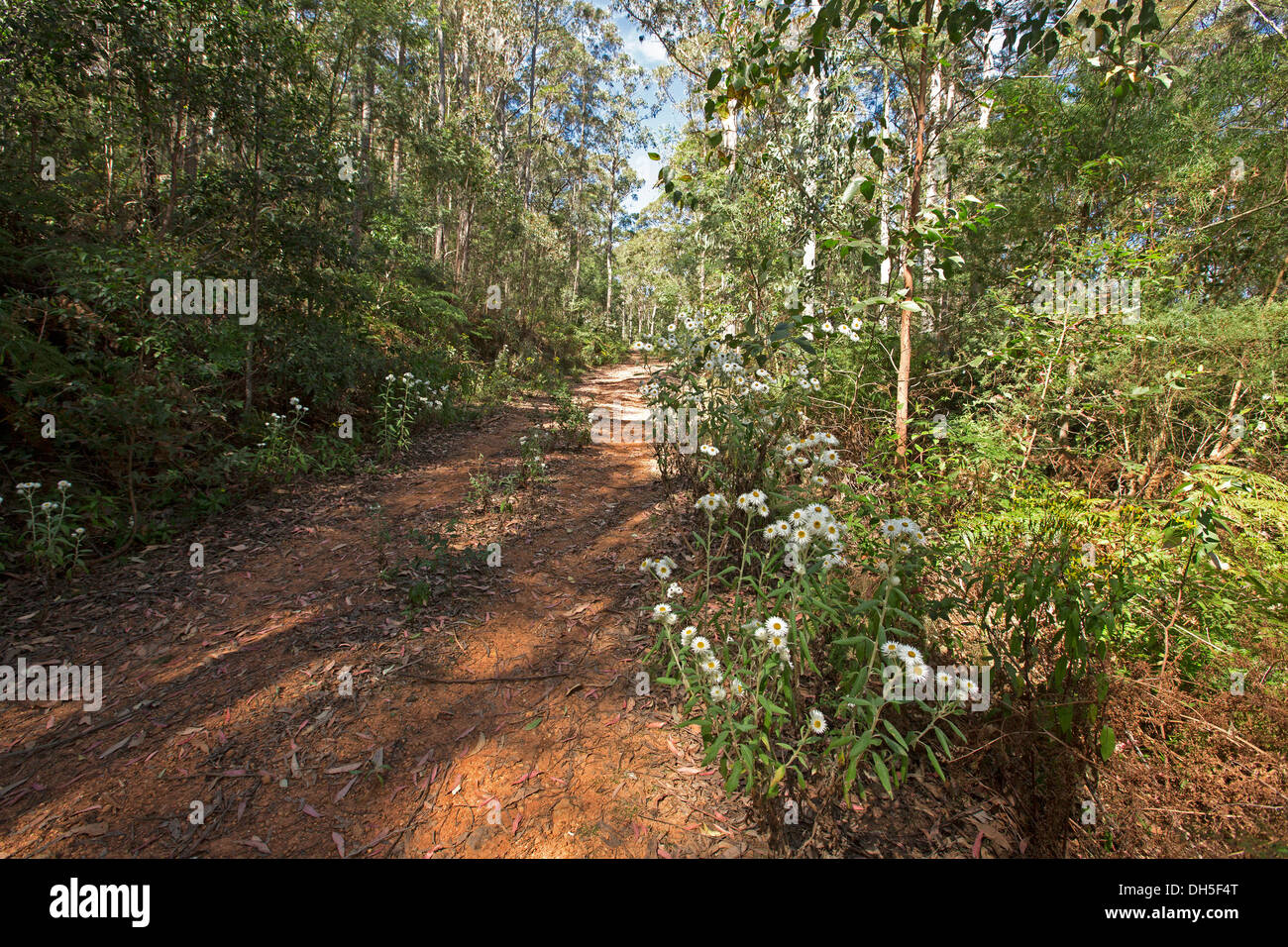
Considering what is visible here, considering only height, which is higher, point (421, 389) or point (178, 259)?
point (178, 259)

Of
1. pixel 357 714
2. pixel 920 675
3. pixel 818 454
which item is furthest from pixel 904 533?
pixel 357 714

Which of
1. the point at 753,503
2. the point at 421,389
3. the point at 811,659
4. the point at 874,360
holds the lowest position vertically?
the point at 811,659

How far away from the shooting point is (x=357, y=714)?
8.00ft

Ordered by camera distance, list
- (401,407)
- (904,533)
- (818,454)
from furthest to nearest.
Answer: (401,407), (818,454), (904,533)

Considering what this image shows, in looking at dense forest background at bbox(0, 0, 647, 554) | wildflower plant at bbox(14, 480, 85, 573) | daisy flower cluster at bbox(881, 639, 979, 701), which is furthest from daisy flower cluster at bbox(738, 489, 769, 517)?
dense forest background at bbox(0, 0, 647, 554)

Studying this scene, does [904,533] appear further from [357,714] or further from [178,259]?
[178,259]

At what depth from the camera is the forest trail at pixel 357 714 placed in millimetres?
1888

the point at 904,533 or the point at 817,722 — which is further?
the point at 904,533

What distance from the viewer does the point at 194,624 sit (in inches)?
125

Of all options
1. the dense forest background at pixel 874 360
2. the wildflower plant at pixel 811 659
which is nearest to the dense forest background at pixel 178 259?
the dense forest background at pixel 874 360

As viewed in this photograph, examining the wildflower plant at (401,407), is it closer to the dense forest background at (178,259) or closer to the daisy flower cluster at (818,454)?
the dense forest background at (178,259)

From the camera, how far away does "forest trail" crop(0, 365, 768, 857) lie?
1888mm

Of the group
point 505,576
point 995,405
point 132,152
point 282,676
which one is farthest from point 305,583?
point 132,152

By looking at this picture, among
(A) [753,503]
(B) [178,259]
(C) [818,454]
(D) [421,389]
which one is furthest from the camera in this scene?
(D) [421,389]
